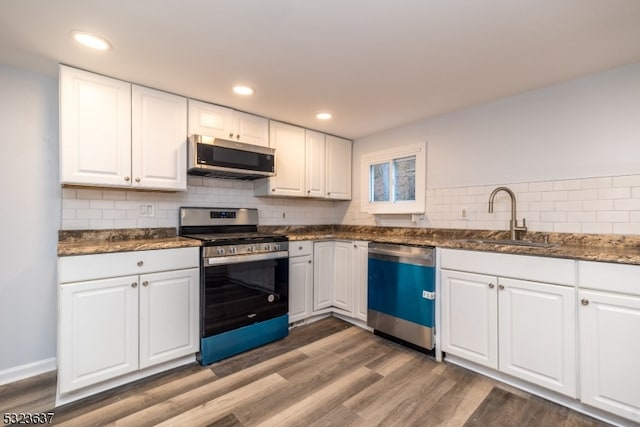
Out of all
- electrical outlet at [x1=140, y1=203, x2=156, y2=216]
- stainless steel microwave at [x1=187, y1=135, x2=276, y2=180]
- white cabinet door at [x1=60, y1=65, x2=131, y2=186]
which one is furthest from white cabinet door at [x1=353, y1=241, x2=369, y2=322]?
white cabinet door at [x1=60, y1=65, x2=131, y2=186]

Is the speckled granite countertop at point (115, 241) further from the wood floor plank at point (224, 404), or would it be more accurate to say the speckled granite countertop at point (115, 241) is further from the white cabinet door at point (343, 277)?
the white cabinet door at point (343, 277)

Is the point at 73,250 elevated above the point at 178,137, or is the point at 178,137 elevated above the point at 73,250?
the point at 178,137

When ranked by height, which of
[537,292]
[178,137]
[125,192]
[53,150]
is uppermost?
[178,137]

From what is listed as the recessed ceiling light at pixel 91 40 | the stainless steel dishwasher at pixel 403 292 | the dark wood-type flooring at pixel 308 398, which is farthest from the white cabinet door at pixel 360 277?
the recessed ceiling light at pixel 91 40

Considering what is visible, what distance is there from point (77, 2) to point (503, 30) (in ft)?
6.85

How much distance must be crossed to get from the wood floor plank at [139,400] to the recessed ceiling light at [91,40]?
82.2 inches

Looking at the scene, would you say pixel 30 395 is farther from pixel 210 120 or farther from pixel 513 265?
pixel 513 265

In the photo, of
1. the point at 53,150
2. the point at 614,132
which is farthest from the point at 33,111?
the point at 614,132

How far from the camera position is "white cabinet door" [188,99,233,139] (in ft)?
8.17

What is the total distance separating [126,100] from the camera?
2.17 metres

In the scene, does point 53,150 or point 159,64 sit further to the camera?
point 53,150

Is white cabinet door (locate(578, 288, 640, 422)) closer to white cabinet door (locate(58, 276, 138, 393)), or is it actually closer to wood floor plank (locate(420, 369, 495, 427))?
wood floor plank (locate(420, 369, 495, 427))

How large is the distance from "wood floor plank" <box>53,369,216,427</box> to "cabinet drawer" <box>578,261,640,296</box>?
2.37m

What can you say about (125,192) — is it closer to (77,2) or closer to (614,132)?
(77,2)
